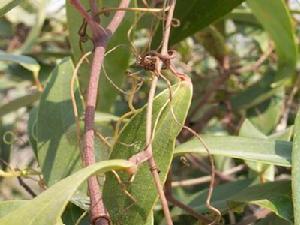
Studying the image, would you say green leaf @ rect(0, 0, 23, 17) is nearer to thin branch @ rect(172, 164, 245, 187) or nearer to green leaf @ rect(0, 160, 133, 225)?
green leaf @ rect(0, 160, 133, 225)

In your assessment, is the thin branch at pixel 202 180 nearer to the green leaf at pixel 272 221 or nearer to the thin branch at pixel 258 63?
the thin branch at pixel 258 63

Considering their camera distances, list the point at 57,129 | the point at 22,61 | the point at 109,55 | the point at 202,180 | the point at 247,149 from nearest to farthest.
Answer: the point at 247,149 → the point at 57,129 → the point at 109,55 → the point at 22,61 → the point at 202,180

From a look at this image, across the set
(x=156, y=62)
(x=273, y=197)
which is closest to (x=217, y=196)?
(x=273, y=197)

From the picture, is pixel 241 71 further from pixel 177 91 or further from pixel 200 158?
pixel 177 91

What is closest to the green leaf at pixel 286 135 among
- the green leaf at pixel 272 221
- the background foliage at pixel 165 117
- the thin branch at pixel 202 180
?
the background foliage at pixel 165 117

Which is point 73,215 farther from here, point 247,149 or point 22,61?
point 22,61

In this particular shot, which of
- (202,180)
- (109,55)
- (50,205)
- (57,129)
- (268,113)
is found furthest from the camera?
(268,113)
